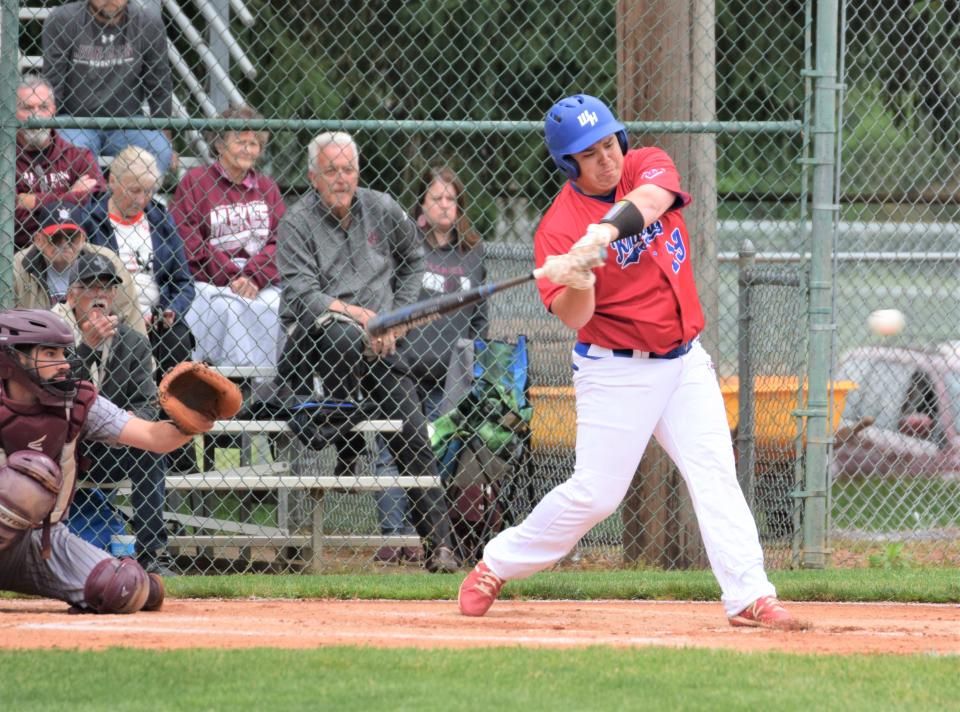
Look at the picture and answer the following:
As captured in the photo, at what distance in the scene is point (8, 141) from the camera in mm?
6879

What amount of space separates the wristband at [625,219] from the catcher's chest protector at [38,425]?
2201 mm

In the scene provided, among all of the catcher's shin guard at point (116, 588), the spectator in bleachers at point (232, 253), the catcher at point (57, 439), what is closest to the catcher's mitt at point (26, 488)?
the catcher at point (57, 439)

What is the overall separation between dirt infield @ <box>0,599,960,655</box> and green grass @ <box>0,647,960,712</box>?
30 centimetres

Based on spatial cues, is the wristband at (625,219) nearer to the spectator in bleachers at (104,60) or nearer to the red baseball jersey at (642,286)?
the red baseball jersey at (642,286)

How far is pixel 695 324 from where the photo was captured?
5410mm

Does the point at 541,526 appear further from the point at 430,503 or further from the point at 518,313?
the point at 518,313

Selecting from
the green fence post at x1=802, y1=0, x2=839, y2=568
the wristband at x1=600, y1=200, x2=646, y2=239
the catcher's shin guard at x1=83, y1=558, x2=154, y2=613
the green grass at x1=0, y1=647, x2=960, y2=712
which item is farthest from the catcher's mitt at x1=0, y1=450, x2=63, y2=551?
the green fence post at x1=802, y1=0, x2=839, y2=568

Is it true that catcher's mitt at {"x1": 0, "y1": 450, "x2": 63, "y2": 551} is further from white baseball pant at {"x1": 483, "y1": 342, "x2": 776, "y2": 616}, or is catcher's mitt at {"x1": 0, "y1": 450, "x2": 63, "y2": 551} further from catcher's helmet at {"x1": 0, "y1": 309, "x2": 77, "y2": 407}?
white baseball pant at {"x1": 483, "y1": 342, "x2": 776, "y2": 616}

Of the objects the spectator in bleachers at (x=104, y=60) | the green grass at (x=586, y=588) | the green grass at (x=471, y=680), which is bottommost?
the green grass at (x=586, y=588)

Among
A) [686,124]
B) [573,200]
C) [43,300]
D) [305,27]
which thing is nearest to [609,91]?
[305,27]

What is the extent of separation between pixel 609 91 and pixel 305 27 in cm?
256

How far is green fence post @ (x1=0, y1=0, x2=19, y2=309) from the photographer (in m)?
6.86

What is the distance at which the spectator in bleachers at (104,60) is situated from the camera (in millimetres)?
8352

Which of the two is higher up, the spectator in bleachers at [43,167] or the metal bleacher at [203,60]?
the metal bleacher at [203,60]
